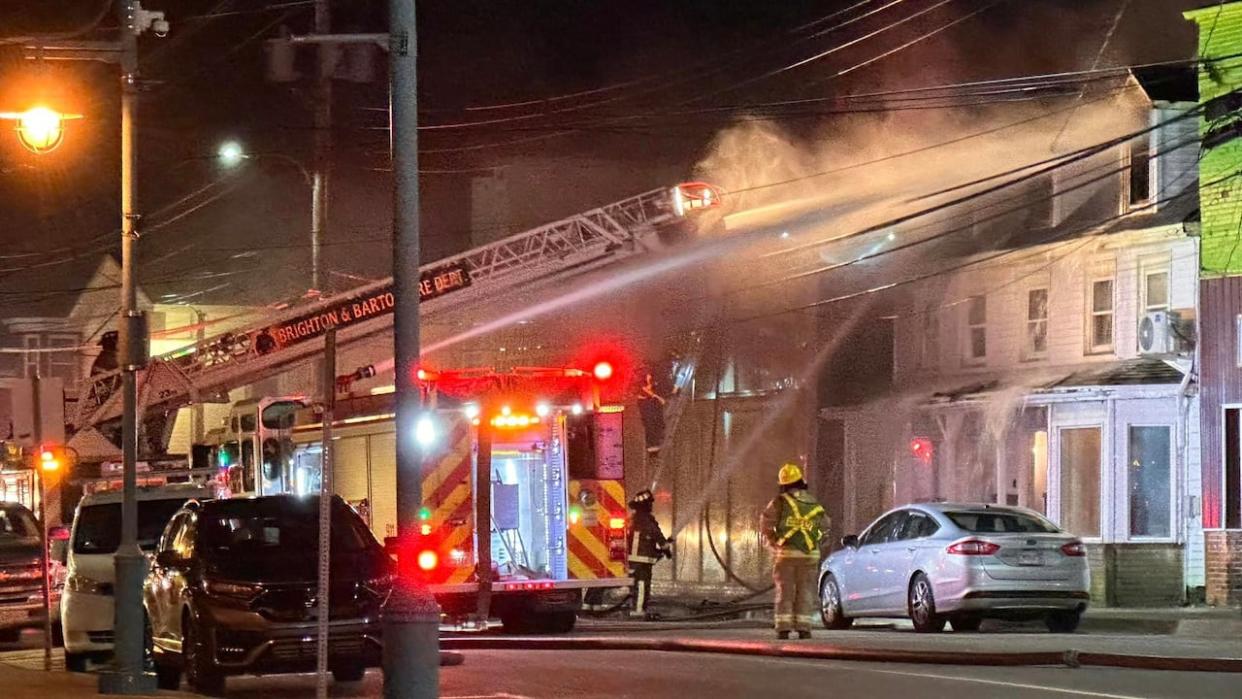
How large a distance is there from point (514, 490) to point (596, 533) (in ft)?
3.06

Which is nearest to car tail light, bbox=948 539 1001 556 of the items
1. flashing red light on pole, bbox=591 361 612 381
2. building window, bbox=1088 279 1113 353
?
flashing red light on pole, bbox=591 361 612 381

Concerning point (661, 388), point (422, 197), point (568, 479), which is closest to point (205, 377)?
point (568, 479)

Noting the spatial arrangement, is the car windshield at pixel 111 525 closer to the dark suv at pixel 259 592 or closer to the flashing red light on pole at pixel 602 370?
the dark suv at pixel 259 592

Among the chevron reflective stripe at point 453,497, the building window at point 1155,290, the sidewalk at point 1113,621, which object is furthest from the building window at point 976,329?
the chevron reflective stripe at point 453,497

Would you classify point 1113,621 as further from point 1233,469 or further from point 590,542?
point 590,542

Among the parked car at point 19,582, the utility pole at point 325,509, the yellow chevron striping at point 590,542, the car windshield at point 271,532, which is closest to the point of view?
the utility pole at point 325,509

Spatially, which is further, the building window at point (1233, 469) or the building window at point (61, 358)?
the building window at point (61, 358)

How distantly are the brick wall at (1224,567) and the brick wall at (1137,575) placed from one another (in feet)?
3.14

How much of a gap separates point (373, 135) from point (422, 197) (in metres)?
11.7

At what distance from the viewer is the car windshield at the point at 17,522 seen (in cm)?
2058

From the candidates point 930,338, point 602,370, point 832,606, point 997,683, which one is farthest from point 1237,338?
point 997,683

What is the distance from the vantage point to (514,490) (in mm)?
17172

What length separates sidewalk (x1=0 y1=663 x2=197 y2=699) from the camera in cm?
1202

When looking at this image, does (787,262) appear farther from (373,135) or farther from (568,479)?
(568,479)
